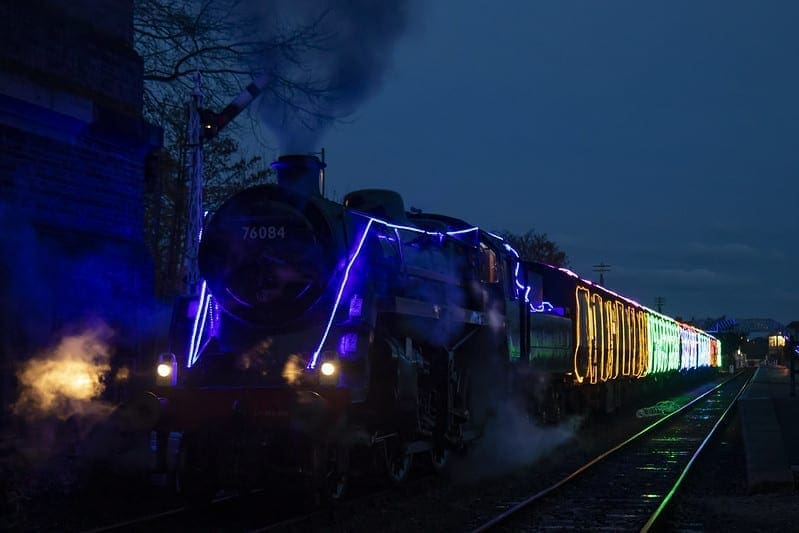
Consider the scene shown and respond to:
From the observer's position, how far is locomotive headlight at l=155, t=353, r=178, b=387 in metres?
8.83

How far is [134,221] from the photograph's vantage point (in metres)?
13.7

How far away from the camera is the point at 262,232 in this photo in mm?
9000

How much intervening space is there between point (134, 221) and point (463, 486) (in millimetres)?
6388

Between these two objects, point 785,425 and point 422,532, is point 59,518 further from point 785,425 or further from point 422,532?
point 785,425

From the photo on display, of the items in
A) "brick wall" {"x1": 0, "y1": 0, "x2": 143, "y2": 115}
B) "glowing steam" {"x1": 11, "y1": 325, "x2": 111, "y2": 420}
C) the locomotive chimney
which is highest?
"brick wall" {"x1": 0, "y1": 0, "x2": 143, "y2": 115}

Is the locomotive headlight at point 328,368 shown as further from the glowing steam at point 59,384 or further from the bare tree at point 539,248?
the bare tree at point 539,248

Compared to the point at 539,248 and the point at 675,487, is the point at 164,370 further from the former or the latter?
the point at 539,248

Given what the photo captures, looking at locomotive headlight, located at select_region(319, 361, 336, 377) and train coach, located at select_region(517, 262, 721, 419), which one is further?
train coach, located at select_region(517, 262, 721, 419)

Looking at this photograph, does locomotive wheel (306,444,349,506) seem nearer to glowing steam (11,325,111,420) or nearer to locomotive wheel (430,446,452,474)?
locomotive wheel (430,446,452,474)

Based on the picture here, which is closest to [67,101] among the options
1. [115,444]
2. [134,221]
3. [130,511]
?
[134,221]

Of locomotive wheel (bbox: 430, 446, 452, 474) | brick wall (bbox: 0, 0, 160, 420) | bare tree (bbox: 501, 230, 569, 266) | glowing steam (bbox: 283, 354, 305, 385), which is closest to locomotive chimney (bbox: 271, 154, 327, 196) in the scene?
glowing steam (bbox: 283, 354, 305, 385)

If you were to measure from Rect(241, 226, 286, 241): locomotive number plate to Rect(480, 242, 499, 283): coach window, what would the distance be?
402 cm

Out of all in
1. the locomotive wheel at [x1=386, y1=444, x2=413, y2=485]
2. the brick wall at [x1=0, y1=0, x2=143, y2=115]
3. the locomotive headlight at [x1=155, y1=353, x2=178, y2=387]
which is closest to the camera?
the locomotive headlight at [x1=155, y1=353, x2=178, y2=387]

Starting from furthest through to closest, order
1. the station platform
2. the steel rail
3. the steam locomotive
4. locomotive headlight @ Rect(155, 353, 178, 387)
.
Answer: the station platform < locomotive headlight @ Rect(155, 353, 178, 387) < the steam locomotive < the steel rail
